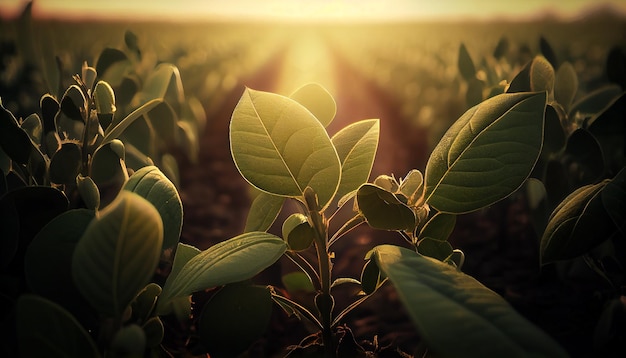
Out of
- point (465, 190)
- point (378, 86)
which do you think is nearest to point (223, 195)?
point (465, 190)

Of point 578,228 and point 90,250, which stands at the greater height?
point 90,250

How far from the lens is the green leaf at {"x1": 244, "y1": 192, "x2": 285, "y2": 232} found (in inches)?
35.9

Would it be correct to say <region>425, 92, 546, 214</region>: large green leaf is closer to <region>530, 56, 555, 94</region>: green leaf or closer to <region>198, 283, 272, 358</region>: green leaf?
<region>198, 283, 272, 358</region>: green leaf

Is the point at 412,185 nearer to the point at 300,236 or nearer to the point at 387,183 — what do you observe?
the point at 387,183

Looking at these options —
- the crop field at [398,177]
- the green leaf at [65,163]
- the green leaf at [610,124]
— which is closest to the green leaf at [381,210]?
the crop field at [398,177]

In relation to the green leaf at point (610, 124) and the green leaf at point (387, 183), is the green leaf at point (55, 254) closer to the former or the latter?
the green leaf at point (387, 183)

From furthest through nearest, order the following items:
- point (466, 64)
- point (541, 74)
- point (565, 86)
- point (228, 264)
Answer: point (466, 64)
point (565, 86)
point (541, 74)
point (228, 264)

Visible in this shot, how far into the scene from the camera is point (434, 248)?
0.85 meters

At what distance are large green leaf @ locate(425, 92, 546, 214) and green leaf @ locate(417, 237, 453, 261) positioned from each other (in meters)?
0.07

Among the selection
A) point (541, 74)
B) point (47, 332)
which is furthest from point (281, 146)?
point (541, 74)

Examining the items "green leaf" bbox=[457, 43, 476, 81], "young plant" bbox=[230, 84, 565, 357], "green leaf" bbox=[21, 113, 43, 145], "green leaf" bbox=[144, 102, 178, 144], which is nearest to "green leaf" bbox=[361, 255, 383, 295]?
"young plant" bbox=[230, 84, 565, 357]

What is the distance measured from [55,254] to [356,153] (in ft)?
1.50

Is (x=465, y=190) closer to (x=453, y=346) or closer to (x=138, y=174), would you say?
(x=453, y=346)

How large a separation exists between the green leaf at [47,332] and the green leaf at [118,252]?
1.4 inches
